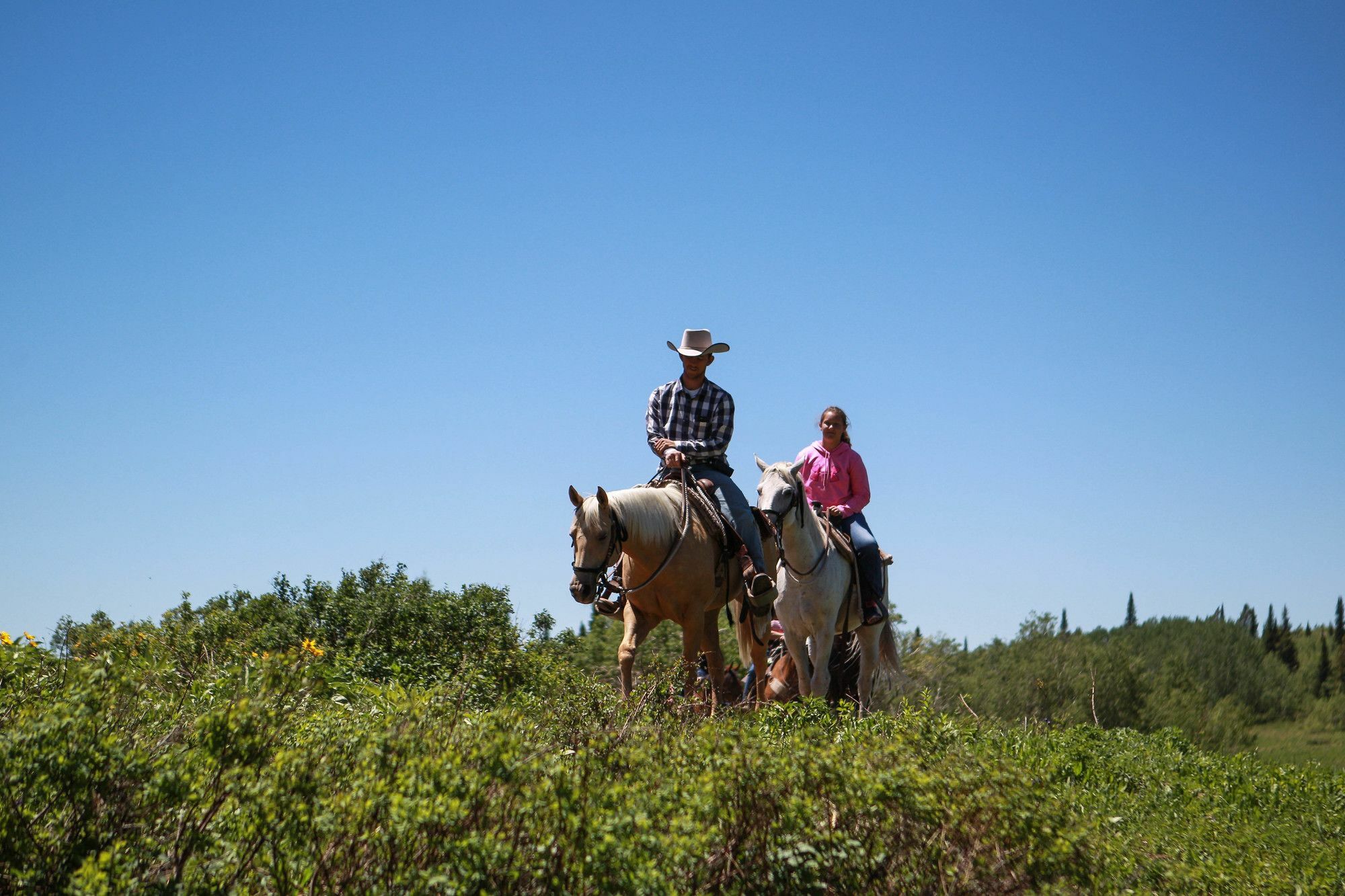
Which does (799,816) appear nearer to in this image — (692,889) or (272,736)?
(692,889)

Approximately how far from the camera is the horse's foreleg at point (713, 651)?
926cm

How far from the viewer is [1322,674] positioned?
3814 inches

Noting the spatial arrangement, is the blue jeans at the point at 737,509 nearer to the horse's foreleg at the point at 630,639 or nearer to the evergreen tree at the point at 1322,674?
the horse's foreleg at the point at 630,639

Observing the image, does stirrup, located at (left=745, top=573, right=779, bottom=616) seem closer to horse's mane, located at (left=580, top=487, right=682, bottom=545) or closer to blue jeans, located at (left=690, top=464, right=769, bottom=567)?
blue jeans, located at (left=690, top=464, right=769, bottom=567)

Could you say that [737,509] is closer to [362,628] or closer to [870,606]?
[870,606]

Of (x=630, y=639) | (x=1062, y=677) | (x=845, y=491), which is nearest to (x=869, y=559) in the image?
(x=845, y=491)

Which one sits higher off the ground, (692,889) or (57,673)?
(57,673)

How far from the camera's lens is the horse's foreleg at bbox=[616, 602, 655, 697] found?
30.2 ft

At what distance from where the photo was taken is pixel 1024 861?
484cm

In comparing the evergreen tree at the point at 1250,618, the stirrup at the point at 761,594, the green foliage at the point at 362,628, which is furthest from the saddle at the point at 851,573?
the evergreen tree at the point at 1250,618

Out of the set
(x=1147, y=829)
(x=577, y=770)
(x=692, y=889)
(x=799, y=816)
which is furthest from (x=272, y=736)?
(x=1147, y=829)

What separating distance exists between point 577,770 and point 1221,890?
11.9ft

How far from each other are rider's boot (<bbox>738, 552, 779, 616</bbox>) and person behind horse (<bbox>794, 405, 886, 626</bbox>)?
60.2 inches

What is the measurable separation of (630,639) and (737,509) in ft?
5.24
